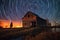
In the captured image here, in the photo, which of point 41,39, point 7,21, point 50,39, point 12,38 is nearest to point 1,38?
point 12,38

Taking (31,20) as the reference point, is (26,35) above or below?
below

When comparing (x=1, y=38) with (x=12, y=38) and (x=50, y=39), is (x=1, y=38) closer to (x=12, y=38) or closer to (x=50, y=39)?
(x=12, y=38)

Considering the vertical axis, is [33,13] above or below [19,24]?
above

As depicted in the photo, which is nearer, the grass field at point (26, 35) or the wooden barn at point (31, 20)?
the grass field at point (26, 35)

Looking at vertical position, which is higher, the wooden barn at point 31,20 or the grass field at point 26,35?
the wooden barn at point 31,20

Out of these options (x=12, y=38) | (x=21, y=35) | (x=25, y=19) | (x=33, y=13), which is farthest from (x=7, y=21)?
(x=12, y=38)

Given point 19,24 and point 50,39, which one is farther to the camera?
point 19,24

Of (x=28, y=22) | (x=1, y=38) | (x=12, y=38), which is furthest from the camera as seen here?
(x=28, y=22)

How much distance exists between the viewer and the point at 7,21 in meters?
37.4

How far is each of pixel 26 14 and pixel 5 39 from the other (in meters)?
25.2

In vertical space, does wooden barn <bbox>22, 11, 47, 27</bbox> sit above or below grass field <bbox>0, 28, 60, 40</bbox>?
above

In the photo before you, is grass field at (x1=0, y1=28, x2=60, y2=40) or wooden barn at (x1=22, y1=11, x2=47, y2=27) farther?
wooden barn at (x1=22, y1=11, x2=47, y2=27)

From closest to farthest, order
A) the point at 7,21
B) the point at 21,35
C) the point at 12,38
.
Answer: the point at 12,38 < the point at 21,35 < the point at 7,21

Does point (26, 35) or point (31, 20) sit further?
point (31, 20)
